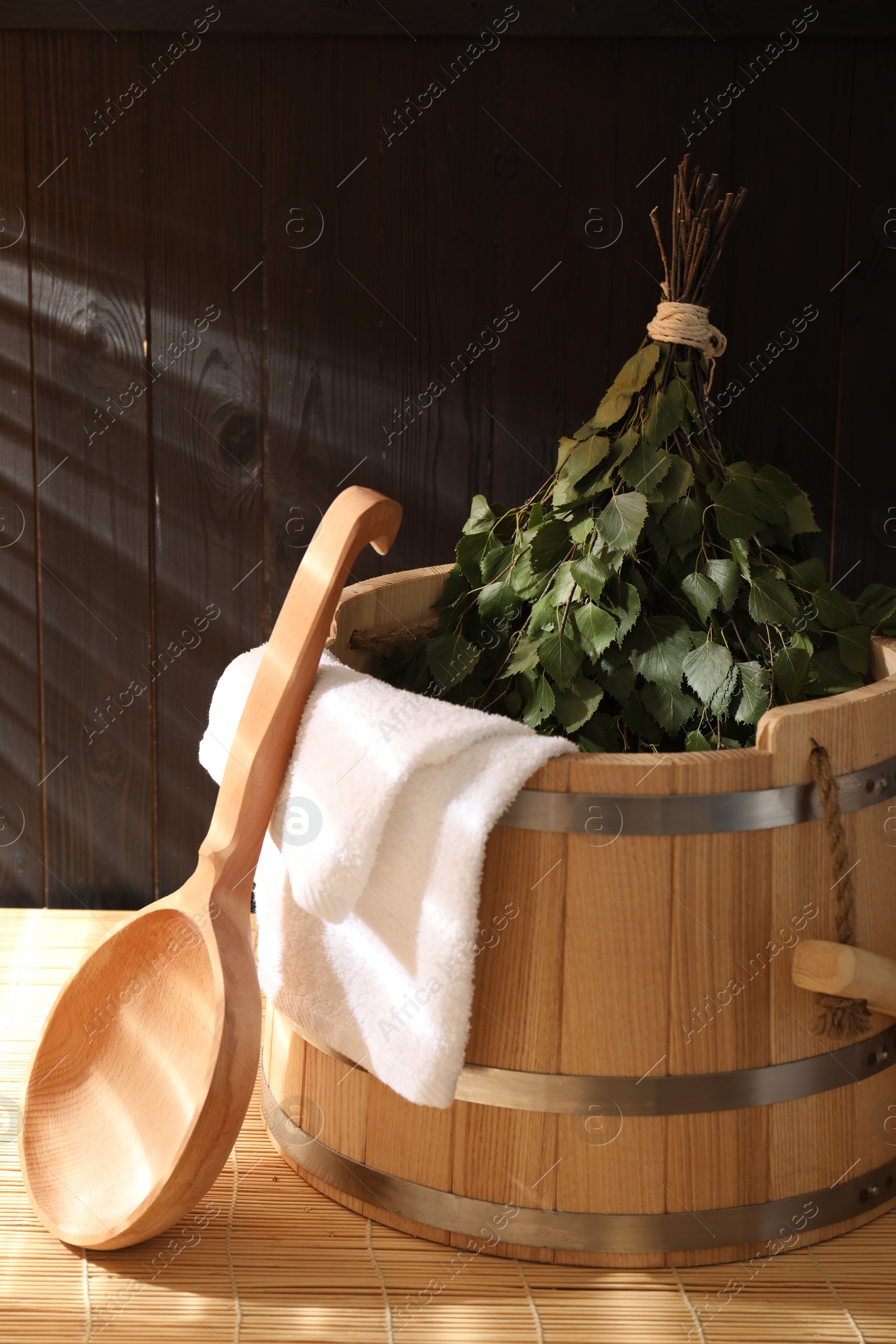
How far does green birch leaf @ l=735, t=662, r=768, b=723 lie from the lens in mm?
1266

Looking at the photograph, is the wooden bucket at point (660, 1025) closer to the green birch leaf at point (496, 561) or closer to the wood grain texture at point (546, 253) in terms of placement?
the green birch leaf at point (496, 561)

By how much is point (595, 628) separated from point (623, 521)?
0.12m

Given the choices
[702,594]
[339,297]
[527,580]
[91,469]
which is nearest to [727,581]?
[702,594]

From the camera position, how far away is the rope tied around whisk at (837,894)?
1.12 m

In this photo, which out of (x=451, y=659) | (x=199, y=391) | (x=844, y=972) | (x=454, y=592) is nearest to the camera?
(x=844, y=972)

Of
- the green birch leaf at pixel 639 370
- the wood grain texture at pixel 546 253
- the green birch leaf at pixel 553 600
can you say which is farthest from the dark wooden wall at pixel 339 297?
the green birch leaf at pixel 553 600

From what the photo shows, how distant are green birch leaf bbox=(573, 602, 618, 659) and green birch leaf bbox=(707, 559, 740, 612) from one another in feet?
0.41

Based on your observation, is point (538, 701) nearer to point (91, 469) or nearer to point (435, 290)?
point (435, 290)

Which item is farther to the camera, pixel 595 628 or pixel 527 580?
pixel 527 580

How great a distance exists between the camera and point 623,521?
4.30 ft

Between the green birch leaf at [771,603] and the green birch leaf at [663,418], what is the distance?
193mm

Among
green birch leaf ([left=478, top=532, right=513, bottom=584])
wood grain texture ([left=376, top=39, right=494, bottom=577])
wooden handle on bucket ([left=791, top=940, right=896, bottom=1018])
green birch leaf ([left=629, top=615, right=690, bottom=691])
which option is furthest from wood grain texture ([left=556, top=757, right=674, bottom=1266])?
wood grain texture ([left=376, top=39, right=494, bottom=577])

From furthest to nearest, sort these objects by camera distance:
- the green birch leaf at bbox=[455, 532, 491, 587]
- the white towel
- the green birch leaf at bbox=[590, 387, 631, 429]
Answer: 1. the green birch leaf at bbox=[455, 532, 491, 587]
2. the green birch leaf at bbox=[590, 387, 631, 429]
3. the white towel

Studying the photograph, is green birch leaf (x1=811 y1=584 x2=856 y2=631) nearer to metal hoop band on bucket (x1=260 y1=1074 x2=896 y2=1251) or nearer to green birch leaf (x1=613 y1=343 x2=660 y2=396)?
green birch leaf (x1=613 y1=343 x2=660 y2=396)
